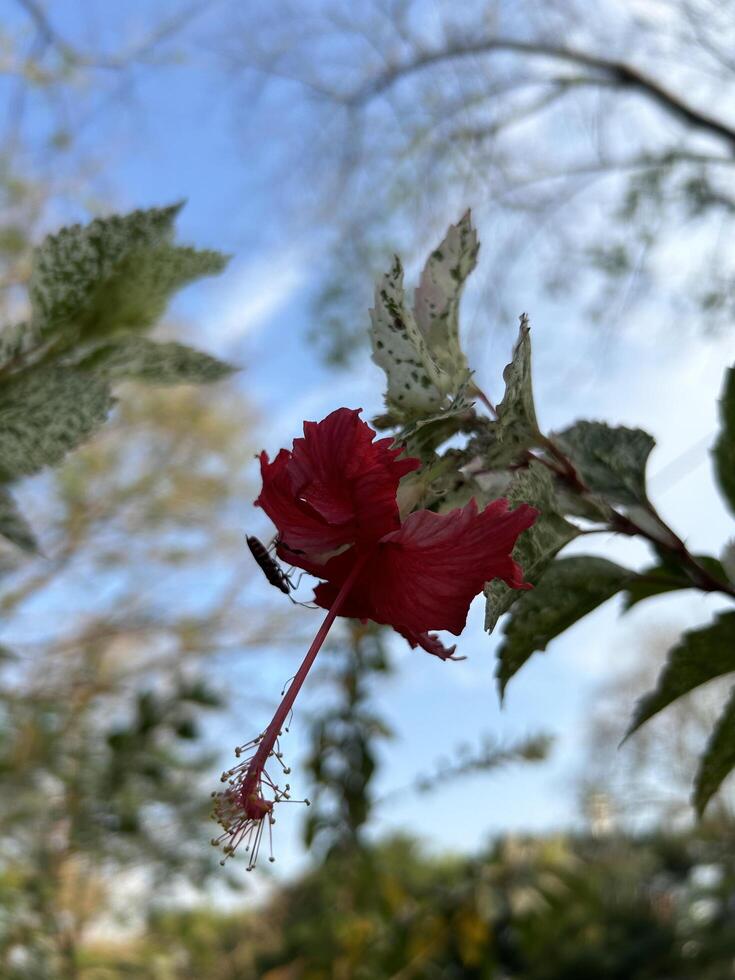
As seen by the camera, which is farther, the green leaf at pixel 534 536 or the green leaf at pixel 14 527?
the green leaf at pixel 14 527

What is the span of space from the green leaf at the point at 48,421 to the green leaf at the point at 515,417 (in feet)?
0.55

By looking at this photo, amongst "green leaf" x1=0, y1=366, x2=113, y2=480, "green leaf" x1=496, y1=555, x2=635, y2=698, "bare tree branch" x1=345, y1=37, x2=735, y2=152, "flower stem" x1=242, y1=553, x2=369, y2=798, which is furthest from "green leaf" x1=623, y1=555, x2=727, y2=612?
"bare tree branch" x1=345, y1=37, x2=735, y2=152

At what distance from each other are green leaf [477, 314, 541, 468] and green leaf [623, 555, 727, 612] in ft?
0.29

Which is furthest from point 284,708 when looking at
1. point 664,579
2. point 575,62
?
point 575,62

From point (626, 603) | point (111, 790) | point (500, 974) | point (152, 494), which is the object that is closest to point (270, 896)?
point (500, 974)

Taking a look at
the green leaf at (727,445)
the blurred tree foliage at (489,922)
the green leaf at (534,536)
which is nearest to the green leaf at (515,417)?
the green leaf at (534,536)

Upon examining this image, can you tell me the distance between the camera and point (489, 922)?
82.7 inches

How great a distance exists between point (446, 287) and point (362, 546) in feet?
0.37

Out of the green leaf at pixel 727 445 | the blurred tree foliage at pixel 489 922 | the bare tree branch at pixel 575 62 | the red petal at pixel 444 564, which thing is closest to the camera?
the red petal at pixel 444 564

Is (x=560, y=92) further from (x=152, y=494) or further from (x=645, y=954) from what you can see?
(x=645, y=954)

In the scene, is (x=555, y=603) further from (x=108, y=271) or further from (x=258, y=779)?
(x=108, y=271)

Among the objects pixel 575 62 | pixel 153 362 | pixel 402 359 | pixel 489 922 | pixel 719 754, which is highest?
pixel 575 62

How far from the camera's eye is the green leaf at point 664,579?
350 mm

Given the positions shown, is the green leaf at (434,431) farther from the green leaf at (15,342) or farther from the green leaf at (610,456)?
the green leaf at (15,342)
